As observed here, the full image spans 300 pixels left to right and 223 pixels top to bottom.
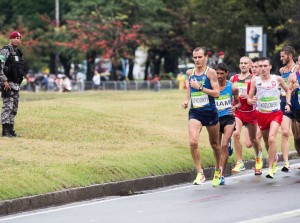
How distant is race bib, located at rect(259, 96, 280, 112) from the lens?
61.6ft

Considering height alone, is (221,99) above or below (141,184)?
above

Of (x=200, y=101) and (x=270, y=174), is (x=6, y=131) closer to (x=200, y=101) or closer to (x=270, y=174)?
(x=200, y=101)

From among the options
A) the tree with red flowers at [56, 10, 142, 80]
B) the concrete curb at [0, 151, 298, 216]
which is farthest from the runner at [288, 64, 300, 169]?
the tree with red flowers at [56, 10, 142, 80]

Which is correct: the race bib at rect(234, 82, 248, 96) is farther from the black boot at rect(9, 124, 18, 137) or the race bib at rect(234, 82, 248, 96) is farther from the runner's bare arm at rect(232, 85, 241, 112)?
the black boot at rect(9, 124, 18, 137)

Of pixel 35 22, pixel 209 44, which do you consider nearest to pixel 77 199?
pixel 209 44

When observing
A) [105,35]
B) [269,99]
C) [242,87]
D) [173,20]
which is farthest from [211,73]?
[173,20]

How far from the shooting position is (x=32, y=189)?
15367 millimetres

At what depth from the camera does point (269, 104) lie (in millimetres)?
18828

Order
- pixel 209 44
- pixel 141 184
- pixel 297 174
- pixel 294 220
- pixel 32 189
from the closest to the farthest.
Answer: pixel 294 220 < pixel 32 189 < pixel 141 184 < pixel 297 174 < pixel 209 44

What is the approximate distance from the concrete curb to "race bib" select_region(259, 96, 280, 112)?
171cm

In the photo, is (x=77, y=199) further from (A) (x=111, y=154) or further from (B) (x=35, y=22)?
(B) (x=35, y=22)

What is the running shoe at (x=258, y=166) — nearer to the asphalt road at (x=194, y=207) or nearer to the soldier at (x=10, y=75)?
the asphalt road at (x=194, y=207)

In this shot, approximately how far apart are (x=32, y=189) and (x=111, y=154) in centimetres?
432

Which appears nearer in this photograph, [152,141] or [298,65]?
[298,65]
